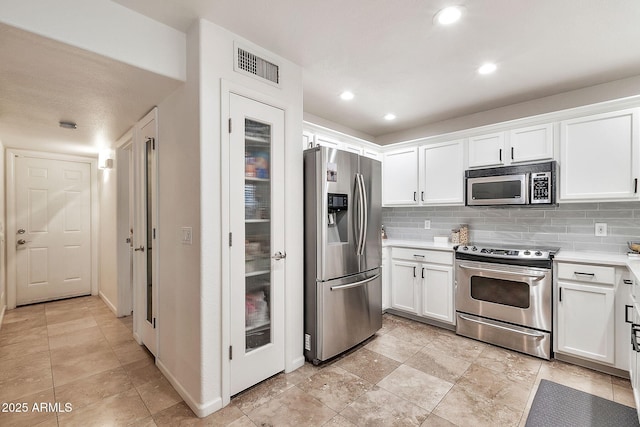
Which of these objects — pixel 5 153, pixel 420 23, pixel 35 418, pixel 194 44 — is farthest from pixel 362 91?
pixel 5 153

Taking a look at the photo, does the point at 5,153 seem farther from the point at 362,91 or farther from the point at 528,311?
the point at 528,311

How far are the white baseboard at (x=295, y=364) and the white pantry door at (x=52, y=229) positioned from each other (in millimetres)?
4111

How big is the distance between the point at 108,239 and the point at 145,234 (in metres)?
1.81

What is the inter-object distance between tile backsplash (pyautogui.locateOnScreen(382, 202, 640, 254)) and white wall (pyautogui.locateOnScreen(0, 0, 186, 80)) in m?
3.35

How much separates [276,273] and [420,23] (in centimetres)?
207

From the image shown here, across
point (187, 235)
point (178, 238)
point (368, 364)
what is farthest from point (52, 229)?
point (368, 364)

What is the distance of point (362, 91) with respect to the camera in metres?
3.05

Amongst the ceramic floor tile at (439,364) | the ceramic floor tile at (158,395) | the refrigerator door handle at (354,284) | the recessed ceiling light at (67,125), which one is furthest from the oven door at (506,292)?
the recessed ceiling light at (67,125)

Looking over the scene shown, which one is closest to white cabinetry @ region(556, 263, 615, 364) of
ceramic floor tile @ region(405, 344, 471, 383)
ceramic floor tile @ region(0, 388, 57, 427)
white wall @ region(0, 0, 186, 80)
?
ceramic floor tile @ region(405, 344, 471, 383)

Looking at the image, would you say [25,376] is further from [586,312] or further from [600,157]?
[600,157]

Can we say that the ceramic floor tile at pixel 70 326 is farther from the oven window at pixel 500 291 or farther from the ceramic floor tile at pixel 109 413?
the oven window at pixel 500 291

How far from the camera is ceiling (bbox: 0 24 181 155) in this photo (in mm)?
1680

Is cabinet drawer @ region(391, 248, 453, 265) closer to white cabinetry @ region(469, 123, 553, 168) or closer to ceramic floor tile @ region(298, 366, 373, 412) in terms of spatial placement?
white cabinetry @ region(469, 123, 553, 168)

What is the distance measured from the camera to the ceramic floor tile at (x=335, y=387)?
204cm
